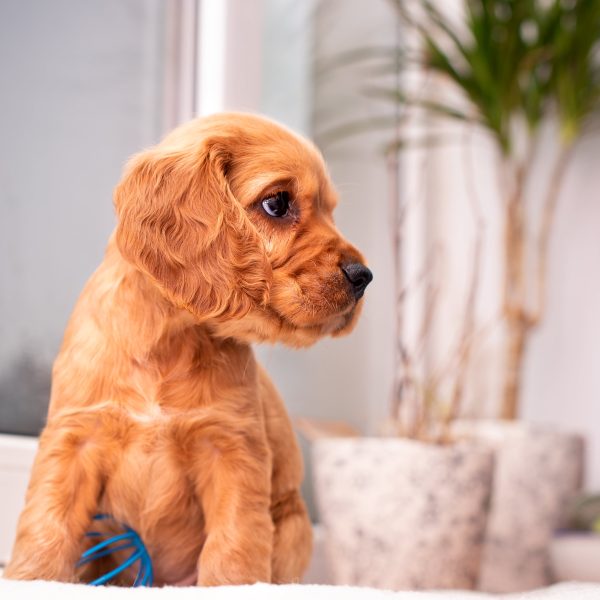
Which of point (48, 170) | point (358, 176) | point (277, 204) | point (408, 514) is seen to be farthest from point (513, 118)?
point (277, 204)

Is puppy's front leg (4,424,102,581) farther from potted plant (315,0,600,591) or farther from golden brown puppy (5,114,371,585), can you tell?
potted plant (315,0,600,591)

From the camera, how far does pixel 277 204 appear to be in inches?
33.3

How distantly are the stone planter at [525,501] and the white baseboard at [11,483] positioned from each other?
1.39 m

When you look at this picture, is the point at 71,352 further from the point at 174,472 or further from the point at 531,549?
the point at 531,549

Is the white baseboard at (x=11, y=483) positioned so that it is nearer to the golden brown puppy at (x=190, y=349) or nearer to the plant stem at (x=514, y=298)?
the golden brown puppy at (x=190, y=349)

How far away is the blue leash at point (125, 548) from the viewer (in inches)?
33.2

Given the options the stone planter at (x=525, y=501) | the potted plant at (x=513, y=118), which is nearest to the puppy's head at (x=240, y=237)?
the potted plant at (x=513, y=118)

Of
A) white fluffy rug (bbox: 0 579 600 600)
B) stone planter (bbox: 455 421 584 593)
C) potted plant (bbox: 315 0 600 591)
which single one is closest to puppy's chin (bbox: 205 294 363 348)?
white fluffy rug (bbox: 0 579 600 600)

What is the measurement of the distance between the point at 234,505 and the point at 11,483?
49 cm

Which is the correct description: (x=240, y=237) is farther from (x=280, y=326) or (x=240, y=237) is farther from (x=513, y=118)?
(x=513, y=118)

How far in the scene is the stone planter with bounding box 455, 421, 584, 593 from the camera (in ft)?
7.55

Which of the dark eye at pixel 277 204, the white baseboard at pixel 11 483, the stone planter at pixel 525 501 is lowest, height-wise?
the stone planter at pixel 525 501

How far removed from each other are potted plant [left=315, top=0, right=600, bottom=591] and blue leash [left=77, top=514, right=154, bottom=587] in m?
1.39

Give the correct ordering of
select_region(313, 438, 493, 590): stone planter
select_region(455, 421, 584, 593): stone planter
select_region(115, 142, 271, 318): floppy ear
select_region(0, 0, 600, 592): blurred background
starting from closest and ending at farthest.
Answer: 1. select_region(115, 142, 271, 318): floppy ear
2. select_region(0, 0, 600, 592): blurred background
3. select_region(313, 438, 493, 590): stone planter
4. select_region(455, 421, 584, 593): stone planter
